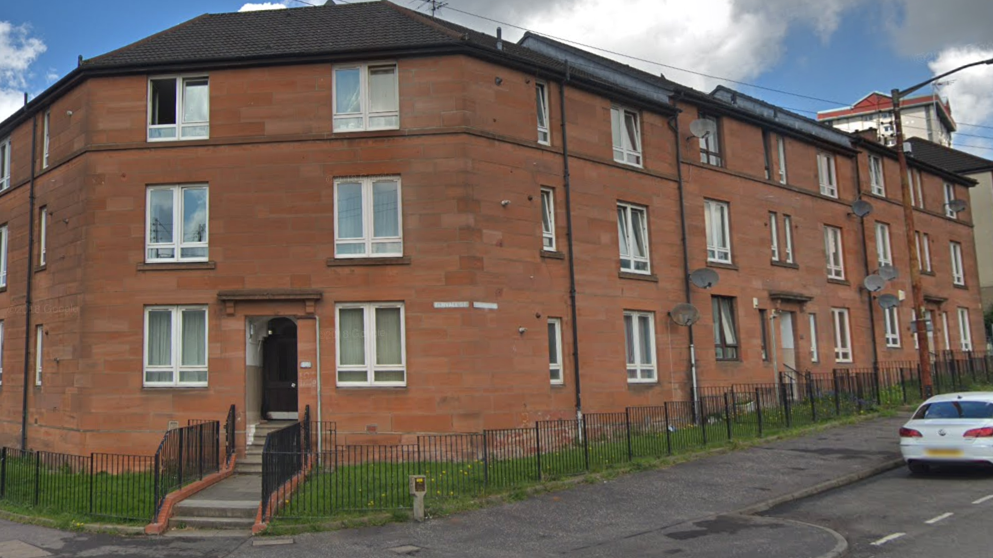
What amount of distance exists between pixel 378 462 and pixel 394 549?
16.1 ft

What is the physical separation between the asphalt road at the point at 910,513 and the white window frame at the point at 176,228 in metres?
12.8

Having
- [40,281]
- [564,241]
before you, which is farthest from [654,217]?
[40,281]

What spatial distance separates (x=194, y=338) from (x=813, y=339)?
19.2 metres

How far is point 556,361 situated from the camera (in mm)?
19000

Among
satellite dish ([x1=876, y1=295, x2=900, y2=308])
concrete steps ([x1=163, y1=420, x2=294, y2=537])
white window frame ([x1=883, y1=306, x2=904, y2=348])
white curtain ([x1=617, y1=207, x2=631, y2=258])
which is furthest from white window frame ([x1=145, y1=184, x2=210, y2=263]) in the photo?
white window frame ([x1=883, y1=306, x2=904, y2=348])

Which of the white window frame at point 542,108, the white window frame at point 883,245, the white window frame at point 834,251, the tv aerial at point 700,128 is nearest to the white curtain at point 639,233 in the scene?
the tv aerial at point 700,128

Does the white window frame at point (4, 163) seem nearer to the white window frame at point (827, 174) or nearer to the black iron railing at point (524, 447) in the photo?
the black iron railing at point (524, 447)

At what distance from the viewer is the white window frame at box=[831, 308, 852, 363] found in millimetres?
27781

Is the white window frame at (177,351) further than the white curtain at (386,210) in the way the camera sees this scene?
No

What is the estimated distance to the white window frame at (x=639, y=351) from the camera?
2080 centimetres

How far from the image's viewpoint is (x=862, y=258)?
2988 cm

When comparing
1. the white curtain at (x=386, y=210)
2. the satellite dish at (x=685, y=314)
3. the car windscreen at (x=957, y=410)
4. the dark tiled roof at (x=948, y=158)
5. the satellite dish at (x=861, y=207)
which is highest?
the dark tiled roof at (x=948, y=158)

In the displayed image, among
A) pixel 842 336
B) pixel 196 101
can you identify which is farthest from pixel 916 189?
pixel 196 101

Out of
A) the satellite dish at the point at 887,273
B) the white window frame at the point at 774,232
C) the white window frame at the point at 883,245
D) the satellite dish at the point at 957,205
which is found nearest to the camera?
the white window frame at the point at 774,232
